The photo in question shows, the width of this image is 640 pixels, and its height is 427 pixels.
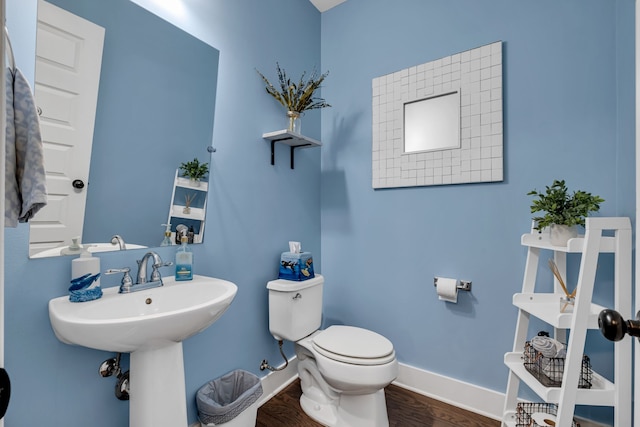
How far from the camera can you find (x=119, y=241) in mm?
1133

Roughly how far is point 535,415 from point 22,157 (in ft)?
6.66

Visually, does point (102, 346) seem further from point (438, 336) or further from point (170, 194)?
point (438, 336)

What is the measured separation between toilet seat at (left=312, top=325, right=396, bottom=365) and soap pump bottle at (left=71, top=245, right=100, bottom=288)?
39.8 inches

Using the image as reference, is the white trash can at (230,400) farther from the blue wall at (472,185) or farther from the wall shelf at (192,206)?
the blue wall at (472,185)

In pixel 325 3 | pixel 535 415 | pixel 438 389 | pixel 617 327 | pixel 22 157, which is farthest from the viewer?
pixel 325 3

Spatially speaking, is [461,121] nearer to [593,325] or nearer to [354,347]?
[593,325]

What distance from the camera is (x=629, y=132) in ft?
3.90

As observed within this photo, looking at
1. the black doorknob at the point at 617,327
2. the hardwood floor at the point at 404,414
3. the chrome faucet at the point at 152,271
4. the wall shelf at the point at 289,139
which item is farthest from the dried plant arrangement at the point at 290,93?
the hardwood floor at the point at 404,414

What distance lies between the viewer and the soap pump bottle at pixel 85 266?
968mm

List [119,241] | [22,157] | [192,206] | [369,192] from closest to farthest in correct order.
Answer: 1. [22,157]
2. [119,241]
3. [192,206]
4. [369,192]

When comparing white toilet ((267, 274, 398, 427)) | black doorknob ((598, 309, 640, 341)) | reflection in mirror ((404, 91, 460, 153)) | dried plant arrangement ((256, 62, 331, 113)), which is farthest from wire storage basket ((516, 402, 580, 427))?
dried plant arrangement ((256, 62, 331, 113))

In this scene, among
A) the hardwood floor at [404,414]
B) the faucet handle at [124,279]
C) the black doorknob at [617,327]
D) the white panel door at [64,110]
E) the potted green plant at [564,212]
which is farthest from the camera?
the hardwood floor at [404,414]

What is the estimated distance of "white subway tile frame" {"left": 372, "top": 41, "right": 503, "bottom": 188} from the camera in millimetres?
1557

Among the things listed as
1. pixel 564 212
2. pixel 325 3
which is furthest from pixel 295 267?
pixel 325 3
